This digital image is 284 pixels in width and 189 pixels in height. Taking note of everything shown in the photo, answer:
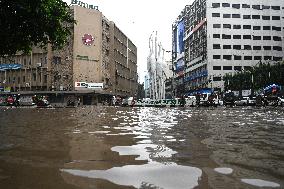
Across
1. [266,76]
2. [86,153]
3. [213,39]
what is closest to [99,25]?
[213,39]

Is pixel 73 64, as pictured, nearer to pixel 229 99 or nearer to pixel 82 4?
pixel 82 4

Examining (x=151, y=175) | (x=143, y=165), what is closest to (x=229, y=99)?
(x=143, y=165)

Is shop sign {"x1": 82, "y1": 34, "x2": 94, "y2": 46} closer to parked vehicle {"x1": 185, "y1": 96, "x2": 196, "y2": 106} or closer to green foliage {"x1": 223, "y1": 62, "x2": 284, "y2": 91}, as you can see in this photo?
green foliage {"x1": 223, "y1": 62, "x2": 284, "y2": 91}

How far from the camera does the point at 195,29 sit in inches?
3792

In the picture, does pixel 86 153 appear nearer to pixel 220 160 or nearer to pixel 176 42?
pixel 220 160

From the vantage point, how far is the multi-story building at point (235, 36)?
279 ft

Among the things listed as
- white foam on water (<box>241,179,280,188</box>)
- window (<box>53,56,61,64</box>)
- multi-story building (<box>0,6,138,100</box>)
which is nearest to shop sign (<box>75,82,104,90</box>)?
multi-story building (<box>0,6,138,100</box>)

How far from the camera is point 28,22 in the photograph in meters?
14.3

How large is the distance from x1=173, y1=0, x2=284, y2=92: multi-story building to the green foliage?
14.5 m

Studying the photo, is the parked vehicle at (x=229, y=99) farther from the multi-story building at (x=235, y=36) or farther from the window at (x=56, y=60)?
the multi-story building at (x=235, y=36)

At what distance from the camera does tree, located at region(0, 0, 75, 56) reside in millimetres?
13367

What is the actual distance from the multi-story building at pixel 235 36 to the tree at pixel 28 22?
69824 mm

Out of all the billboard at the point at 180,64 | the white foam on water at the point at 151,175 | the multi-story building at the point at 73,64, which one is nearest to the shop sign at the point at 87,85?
the multi-story building at the point at 73,64

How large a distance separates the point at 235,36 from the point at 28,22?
7982 centimetres
